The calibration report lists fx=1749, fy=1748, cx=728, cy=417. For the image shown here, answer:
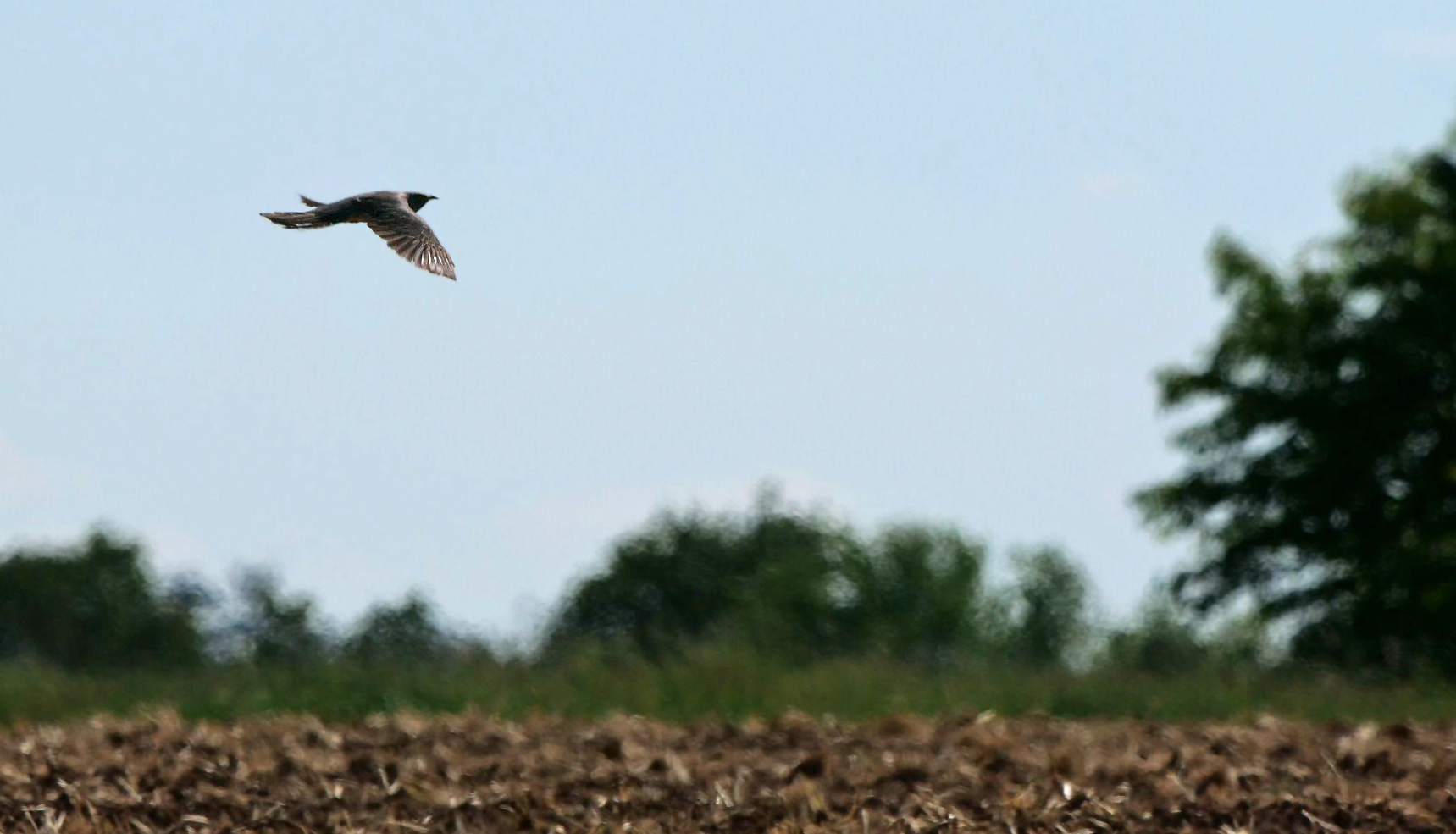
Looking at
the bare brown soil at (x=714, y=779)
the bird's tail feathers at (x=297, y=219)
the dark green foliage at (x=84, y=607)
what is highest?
the dark green foliage at (x=84, y=607)

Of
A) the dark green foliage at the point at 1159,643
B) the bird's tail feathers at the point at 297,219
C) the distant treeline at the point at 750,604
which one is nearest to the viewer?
the bird's tail feathers at the point at 297,219

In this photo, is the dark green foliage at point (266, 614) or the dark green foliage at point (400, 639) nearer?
the dark green foliage at point (400, 639)

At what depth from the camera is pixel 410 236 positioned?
637cm

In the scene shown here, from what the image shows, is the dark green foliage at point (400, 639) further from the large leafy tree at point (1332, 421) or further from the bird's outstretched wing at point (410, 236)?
the large leafy tree at point (1332, 421)

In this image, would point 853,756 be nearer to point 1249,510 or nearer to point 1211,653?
point 1211,653

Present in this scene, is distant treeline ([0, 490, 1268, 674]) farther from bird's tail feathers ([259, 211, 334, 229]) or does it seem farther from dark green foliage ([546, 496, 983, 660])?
bird's tail feathers ([259, 211, 334, 229])

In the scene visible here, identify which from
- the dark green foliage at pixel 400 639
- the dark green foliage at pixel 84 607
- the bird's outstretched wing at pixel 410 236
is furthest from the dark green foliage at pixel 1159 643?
the dark green foliage at pixel 84 607

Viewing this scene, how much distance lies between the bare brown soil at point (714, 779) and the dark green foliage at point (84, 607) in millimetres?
24888

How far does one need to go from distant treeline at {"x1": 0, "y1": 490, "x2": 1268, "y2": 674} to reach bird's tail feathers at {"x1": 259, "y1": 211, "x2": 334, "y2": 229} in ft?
53.8

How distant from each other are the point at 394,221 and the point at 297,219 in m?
0.46

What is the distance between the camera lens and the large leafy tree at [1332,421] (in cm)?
2384

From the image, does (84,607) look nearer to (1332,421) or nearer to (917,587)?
(917,587)

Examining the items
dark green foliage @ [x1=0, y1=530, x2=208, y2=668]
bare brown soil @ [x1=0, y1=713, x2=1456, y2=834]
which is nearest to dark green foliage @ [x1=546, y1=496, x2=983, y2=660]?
dark green foliage @ [x1=0, y1=530, x2=208, y2=668]

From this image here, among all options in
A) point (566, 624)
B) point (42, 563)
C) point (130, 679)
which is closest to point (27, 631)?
point (42, 563)
